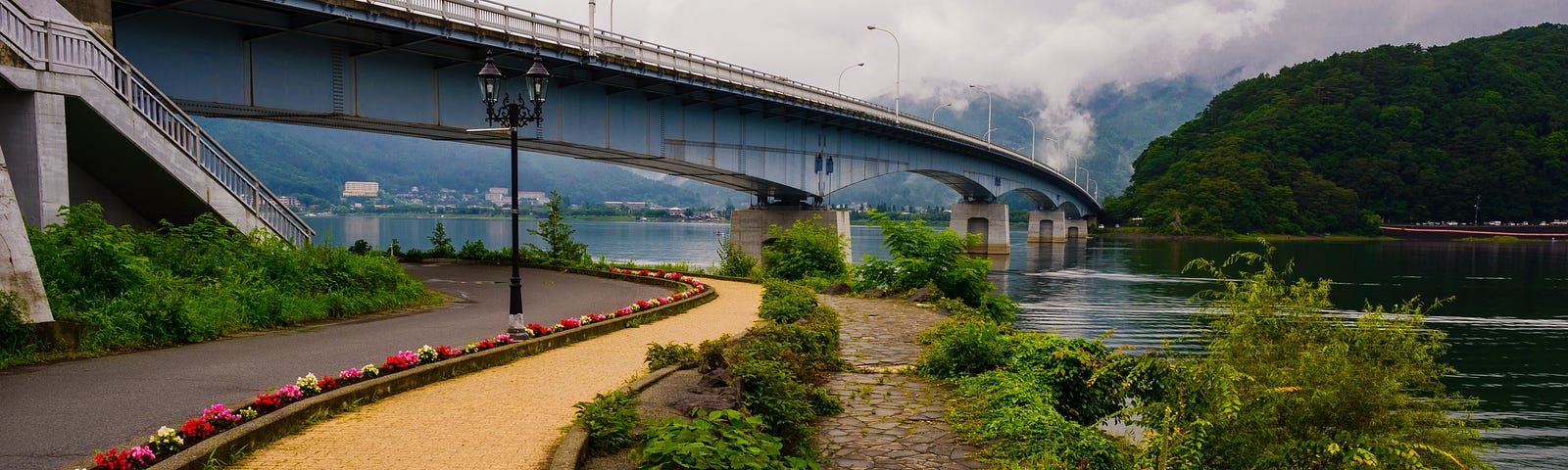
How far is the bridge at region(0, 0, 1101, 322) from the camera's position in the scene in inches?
640

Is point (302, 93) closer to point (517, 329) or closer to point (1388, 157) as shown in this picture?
point (517, 329)

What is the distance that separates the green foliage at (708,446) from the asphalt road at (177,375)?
4.83 metres

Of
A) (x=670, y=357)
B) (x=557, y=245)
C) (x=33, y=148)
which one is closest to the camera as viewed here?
(x=670, y=357)

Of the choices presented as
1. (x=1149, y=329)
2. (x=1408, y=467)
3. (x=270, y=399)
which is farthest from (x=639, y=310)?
(x=1149, y=329)

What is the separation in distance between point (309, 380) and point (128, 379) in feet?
9.57

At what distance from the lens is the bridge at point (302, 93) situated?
640 inches

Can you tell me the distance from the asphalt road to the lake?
4.60 meters

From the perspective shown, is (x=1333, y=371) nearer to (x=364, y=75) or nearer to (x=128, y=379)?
(x=128, y=379)

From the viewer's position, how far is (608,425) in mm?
7941

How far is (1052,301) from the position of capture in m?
36.4

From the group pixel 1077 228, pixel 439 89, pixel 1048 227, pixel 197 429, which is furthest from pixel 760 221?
pixel 1077 228

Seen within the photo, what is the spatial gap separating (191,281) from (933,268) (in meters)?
15.7

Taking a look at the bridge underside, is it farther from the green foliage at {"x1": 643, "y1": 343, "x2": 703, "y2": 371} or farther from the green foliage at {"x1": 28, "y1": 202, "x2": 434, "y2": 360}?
the green foliage at {"x1": 643, "y1": 343, "x2": 703, "y2": 371}

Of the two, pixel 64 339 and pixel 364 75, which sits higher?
pixel 364 75
